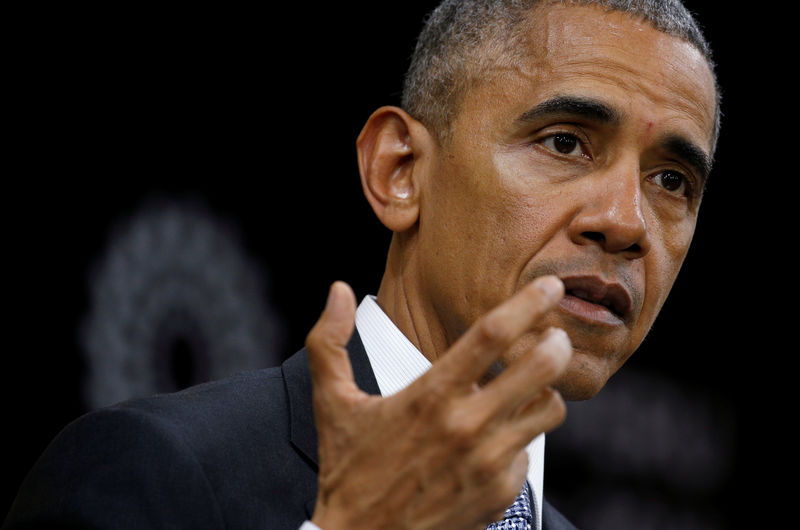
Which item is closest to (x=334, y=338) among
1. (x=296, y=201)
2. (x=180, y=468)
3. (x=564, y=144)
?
(x=180, y=468)

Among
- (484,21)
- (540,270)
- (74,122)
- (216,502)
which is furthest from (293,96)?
(216,502)

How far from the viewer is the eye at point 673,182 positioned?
179 centimetres

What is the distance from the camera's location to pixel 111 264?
283 centimetres

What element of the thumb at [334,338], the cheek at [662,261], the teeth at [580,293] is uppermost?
the cheek at [662,261]

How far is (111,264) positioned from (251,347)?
0.54m

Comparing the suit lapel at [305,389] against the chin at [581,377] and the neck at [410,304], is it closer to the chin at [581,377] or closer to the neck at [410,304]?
the neck at [410,304]

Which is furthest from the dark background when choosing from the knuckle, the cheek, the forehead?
the knuckle

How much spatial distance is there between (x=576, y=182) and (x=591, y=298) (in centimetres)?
21

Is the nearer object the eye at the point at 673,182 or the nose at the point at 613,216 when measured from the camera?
the nose at the point at 613,216

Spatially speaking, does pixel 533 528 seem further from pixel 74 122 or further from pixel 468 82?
pixel 74 122

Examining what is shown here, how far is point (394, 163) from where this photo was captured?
191 centimetres

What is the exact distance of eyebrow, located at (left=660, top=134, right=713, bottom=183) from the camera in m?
1.73

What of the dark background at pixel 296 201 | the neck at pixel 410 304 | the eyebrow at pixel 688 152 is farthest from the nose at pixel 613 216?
the dark background at pixel 296 201

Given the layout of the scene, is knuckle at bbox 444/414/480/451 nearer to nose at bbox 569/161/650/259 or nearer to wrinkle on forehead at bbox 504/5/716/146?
nose at bbox 569/161/650/259
